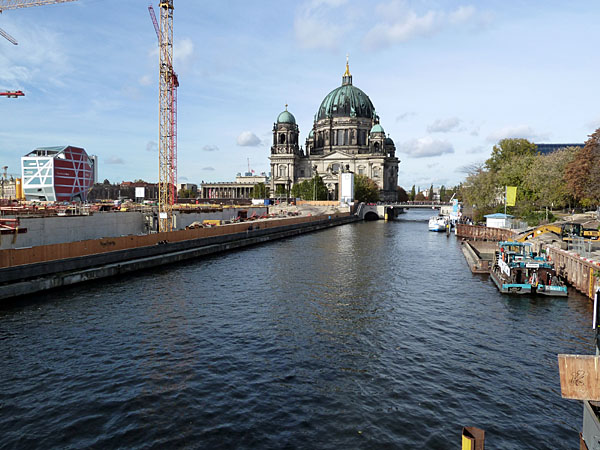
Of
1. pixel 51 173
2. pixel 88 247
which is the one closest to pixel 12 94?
pixel 51 173

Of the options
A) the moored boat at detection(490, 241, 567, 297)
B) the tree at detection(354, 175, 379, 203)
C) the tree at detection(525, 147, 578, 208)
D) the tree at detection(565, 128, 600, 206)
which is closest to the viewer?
the moored boat at detection(490, 241, 567, 297)

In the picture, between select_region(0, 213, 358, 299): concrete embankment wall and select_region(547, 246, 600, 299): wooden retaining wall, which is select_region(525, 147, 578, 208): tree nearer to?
select_region(547, 246, 600, 299): wooden retaining wall

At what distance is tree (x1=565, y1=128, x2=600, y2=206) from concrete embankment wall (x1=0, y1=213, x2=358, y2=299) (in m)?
53.1

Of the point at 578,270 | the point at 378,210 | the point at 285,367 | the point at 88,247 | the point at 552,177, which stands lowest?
the point at 285,367

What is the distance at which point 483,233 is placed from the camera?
7962 cm

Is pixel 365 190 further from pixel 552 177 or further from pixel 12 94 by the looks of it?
pixel 12 94

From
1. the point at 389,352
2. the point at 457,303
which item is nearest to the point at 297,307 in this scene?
the point at 389,352

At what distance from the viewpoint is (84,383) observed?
17.8 metres

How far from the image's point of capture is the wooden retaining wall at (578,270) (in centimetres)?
3259

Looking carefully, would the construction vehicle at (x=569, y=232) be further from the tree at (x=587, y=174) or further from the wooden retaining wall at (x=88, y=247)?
the wooden retaining wall at (x=88, y=247)

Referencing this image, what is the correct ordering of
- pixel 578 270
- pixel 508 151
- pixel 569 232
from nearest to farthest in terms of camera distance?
pixel 578 270 → pixel 569 232 → pixel 508 151

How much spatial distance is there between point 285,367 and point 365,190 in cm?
16441

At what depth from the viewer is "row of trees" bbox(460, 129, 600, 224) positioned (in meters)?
64.2

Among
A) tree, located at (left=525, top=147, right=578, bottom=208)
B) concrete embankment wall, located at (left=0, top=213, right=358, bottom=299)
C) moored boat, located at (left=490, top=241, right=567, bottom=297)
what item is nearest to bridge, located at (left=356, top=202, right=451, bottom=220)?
tree, located at (left=525, top=147, right=578, bottom=208)
